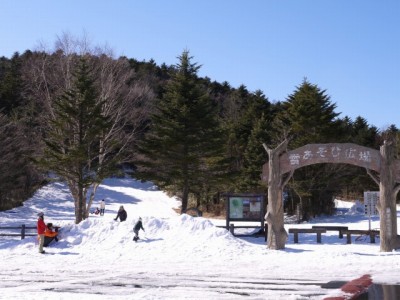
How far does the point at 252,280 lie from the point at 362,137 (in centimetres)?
4104

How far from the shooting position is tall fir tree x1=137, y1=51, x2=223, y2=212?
2769 centimetres

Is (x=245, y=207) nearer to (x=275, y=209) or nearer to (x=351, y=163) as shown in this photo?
(x=275, y=209)

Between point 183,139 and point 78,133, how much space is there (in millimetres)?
6132

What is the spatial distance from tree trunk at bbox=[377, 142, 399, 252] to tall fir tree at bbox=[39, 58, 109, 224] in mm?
13709

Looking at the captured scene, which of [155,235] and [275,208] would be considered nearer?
[275,208]

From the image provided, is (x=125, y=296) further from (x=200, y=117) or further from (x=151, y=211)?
(x=151, y=211)

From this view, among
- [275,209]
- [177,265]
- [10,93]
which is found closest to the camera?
[177,265]

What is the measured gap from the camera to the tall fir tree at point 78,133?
948 inches

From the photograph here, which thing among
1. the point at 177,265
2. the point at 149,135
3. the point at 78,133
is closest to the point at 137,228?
the point at 177,265

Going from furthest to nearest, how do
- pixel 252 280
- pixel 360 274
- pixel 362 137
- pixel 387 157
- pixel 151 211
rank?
pixel 362 137 → pixel 151 211 → pixel 387 157 → pixel 360 274 → pixel 252 280

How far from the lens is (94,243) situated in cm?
1941

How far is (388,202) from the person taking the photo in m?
18.5

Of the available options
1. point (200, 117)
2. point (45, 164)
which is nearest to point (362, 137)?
point (200, 117)

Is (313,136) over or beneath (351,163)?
over
